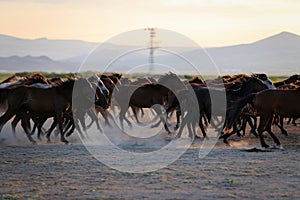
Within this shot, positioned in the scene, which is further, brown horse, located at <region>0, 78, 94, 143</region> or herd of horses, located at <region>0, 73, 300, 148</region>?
brown horse, located at <region>0, 78, 94, 143</region>

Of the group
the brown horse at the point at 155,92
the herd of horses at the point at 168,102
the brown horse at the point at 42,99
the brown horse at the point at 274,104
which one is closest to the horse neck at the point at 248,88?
the herd of horses at the point at 168,102

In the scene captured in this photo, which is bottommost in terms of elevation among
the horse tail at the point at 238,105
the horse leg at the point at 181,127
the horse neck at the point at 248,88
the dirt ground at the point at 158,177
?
the dirt ground at the point at 158,177

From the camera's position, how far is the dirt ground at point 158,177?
8.70 metres

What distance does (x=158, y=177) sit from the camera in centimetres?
1005

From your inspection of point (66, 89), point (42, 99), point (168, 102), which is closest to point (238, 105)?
point (66, 89)

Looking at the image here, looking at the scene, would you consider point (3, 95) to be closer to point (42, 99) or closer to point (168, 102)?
point (42, 99)

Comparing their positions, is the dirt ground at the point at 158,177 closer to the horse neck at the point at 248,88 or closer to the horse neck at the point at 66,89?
the horse neck at the point at 66,89

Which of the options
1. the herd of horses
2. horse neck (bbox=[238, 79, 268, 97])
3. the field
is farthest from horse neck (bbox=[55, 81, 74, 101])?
horse neck (bbox=[238, 79, 268, 97])

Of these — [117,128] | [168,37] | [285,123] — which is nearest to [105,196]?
[168,37]

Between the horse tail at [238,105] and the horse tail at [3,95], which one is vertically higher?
the horse tail at [3,95]

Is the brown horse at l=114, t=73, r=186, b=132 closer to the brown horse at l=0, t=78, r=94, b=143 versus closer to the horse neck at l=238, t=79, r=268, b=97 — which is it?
the horse neck at l=238, t=79, r=268, b=97

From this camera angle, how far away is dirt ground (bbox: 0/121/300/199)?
343 inches

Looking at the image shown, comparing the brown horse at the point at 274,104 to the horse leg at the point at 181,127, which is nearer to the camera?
the brown horse at the point at 274,104

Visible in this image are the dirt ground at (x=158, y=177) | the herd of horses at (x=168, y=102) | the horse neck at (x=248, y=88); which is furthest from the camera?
the horse neck at (x=248, y=88)
